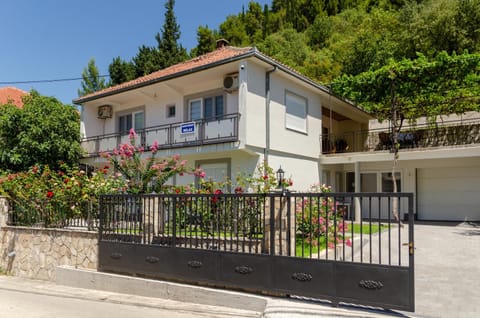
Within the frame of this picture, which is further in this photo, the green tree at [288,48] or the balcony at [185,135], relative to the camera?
the green tree at [288,48]

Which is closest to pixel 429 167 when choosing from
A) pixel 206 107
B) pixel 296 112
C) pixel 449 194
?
pixel 449 194

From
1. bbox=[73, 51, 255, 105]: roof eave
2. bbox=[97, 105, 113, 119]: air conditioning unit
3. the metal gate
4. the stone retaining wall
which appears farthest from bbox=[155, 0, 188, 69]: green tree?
the metal gate

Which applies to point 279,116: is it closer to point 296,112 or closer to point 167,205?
point 296,112

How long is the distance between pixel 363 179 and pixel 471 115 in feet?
21.9

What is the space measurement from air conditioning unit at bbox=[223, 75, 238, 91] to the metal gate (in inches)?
285

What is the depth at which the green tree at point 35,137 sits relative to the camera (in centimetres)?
1609

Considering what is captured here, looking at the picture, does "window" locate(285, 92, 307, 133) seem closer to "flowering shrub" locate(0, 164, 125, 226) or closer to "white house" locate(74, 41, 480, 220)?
"white house" locate(74, 41, 480, 220)

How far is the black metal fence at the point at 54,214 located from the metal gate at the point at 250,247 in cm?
85

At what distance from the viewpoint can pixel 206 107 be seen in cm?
1505

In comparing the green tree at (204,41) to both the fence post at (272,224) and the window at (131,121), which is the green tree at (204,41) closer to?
the window at (131,121)

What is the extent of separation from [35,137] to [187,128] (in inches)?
289

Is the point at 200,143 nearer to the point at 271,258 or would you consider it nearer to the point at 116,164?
the point at 116,164

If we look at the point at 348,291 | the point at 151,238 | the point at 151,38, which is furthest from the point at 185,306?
the point at 151,38

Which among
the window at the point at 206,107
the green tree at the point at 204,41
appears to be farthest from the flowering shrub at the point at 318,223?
the green tree at the point at 204,41
